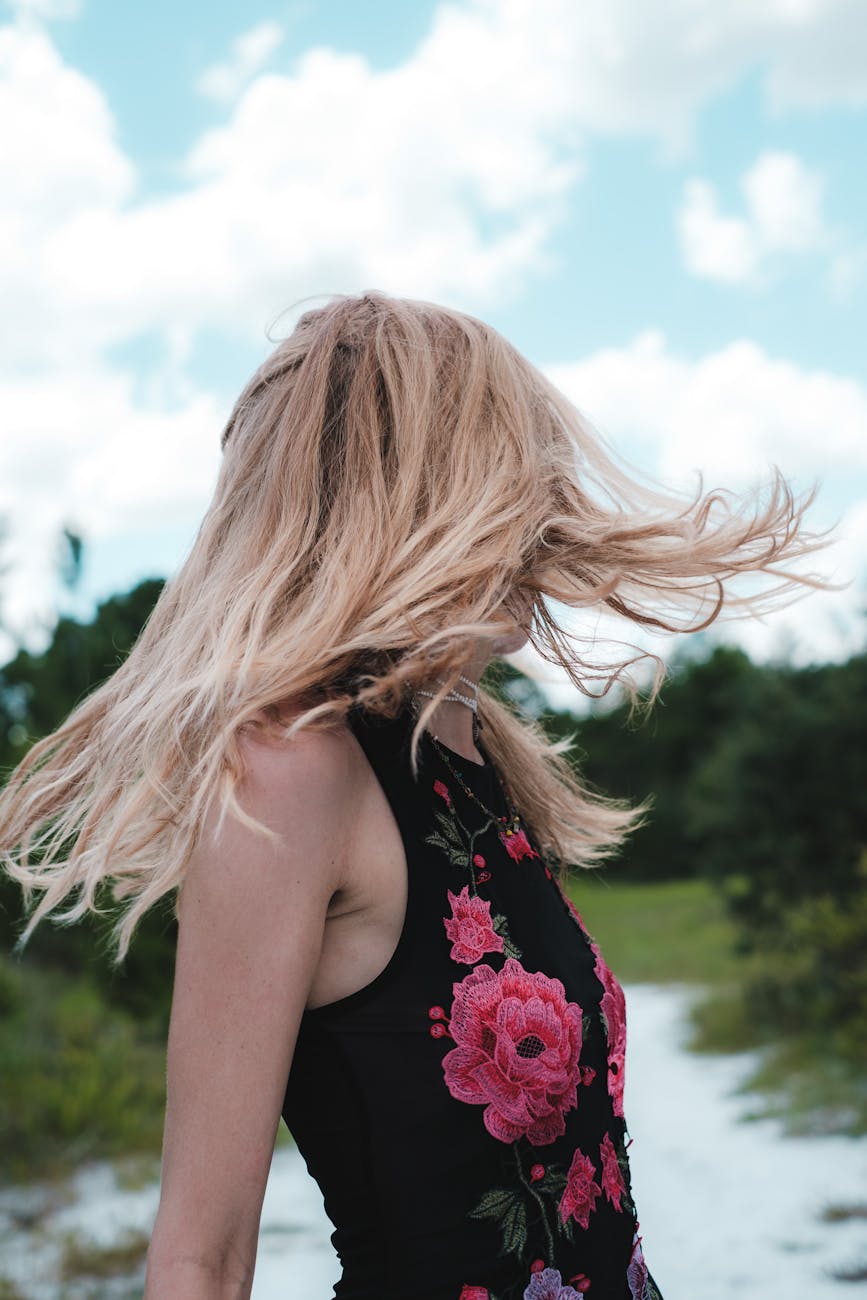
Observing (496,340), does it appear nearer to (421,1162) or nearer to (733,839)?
(421,1162)

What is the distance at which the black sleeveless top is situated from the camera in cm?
125

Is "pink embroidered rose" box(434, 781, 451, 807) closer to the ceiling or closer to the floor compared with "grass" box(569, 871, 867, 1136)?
closer to the floor

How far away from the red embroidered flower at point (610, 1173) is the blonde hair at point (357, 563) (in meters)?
0.57

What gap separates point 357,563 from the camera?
1.35 m

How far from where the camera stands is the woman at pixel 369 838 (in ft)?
3.84

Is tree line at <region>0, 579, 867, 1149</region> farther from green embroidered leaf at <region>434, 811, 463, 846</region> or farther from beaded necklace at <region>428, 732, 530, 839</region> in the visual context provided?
green embroidered leaf at <region>434, 811, 463, 846</region>

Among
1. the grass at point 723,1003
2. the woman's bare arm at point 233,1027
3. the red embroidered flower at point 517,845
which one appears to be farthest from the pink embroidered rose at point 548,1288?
the grass at point 723,1003

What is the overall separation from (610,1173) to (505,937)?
323mm

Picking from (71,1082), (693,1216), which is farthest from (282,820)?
(71,1082)

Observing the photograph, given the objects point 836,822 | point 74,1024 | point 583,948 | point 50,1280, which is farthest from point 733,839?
point 583,948

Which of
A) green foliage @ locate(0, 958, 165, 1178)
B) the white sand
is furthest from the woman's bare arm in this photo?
green foliage @ locate(0, 958, 165, 1178)

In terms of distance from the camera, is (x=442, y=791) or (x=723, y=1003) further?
(x=723, y=1003)

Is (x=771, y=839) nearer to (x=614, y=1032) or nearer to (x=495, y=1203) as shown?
(x=614, y=1032)

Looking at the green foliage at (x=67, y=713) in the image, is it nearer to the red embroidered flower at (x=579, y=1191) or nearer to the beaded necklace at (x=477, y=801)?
the beaded necklace at (x=477, y=801)
